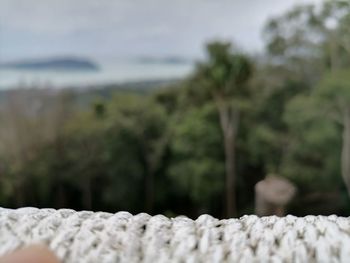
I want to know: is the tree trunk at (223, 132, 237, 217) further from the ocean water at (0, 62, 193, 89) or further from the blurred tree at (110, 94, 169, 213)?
the ocean water at (0, 62, 193, 89)

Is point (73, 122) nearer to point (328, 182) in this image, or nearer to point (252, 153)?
point (252, 153)

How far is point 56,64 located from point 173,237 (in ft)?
33.7

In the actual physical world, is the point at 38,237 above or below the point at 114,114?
above

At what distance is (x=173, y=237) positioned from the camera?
48cm

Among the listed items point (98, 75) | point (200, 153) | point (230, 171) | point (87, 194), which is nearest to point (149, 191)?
point (87, 194)

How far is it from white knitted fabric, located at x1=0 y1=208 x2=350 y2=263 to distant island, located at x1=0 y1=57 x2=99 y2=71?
9570 millimetres

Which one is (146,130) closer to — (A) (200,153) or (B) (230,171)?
(A) (200,153)

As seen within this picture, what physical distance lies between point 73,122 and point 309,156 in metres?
4.12

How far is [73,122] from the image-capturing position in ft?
27.3

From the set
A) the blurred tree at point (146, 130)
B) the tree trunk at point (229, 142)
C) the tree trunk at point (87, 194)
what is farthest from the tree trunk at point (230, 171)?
the tree trunk at point (87, 194)

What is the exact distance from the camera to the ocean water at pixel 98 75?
8.22 metres

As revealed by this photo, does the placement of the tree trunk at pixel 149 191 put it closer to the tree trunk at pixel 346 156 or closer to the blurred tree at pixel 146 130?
the blurred tree at pixel 146 130

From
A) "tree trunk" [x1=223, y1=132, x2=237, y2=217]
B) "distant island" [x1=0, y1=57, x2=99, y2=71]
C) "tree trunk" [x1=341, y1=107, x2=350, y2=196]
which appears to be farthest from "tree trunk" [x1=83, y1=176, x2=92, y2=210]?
"tree trunk" [x1=341, y1=107, x2=350, y2=196]

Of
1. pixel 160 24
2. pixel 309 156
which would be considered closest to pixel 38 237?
pixel 309 156
